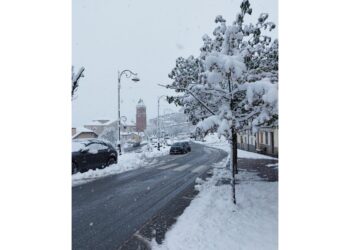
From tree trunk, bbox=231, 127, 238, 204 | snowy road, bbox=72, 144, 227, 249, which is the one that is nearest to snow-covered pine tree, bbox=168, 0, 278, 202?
tree trunk, bbox=231, 127, 238, 204

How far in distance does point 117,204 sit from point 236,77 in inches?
88.6

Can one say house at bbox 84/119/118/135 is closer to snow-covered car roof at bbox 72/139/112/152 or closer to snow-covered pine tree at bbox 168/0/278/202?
snow-covered car roof at bbox 72/139/112/152

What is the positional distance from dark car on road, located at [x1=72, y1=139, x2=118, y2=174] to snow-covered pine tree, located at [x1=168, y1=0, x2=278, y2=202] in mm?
1094

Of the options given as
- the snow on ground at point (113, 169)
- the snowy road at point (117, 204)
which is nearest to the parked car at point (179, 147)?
the snowy road at point (117, 204)

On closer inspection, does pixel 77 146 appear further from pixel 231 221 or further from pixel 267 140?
pixel 267 140

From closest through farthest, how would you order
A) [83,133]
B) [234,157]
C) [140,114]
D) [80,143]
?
[83,133] < [80,143] < [140,114] < [234,157]

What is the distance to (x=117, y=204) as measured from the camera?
11.5 ft

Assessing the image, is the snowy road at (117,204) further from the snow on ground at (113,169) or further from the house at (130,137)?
the house at (130,137)

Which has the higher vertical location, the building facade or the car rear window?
the building facade

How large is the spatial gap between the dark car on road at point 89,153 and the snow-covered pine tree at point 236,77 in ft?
3.59

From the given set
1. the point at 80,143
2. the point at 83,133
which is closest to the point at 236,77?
the point at 83,133

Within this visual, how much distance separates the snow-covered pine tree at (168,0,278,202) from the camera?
2.68m
